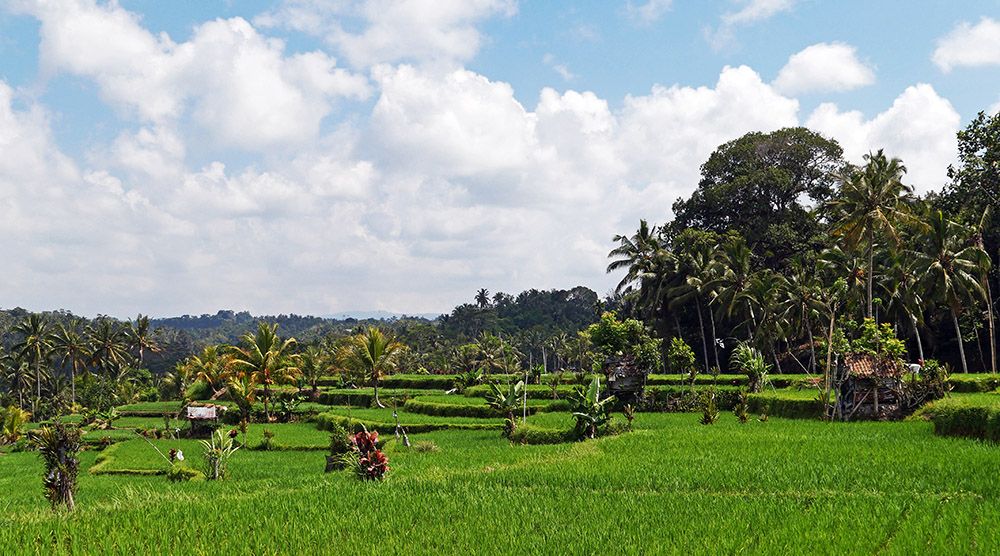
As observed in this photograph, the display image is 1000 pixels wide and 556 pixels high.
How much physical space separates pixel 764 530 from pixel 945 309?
3389 centimetres

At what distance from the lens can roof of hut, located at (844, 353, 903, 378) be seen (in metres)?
20.2

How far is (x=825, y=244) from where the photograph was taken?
44.4 m

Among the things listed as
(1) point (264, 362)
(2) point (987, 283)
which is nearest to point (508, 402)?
(1) point (264, 362)

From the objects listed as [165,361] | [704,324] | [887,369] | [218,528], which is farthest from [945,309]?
[165,361]

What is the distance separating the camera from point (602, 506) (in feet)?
32.1

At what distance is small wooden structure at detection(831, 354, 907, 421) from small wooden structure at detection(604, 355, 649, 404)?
10.0 metres

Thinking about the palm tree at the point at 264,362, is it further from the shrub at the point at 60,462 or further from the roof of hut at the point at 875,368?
the roof of hut at the point at 875,368

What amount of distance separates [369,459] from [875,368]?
587 inches

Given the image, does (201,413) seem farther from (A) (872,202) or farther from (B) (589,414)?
(A) (872,202)

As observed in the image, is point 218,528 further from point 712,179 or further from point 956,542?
point 712,179

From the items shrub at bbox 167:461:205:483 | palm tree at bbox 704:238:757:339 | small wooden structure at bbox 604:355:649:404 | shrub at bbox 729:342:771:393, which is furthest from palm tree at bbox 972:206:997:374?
shrub at bbox 167:461:205:483

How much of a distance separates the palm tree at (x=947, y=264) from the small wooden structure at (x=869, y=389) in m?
12.4

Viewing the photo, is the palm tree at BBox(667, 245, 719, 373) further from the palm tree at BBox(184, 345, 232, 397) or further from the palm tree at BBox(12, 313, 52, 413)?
the palm tree at BBox(12, 313, 52, 413)

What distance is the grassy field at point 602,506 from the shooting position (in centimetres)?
782
